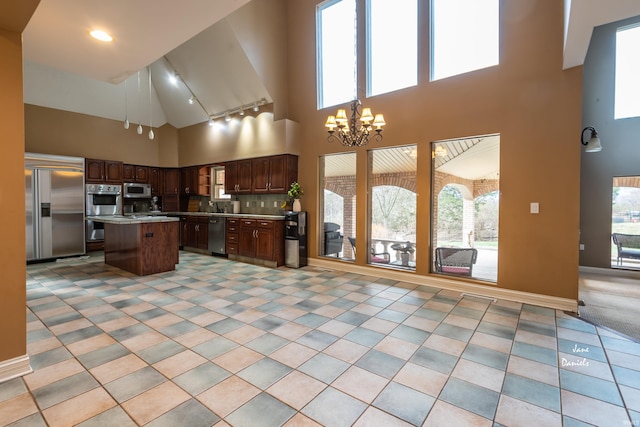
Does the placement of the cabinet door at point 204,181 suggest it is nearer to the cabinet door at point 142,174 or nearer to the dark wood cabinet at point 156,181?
the dark wood cabinet at point 156,181

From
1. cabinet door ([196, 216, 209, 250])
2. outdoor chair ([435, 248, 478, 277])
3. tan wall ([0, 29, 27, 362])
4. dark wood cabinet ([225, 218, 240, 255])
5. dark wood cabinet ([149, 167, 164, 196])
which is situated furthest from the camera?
dark wood cabinet ([149, 167, 164, 196])

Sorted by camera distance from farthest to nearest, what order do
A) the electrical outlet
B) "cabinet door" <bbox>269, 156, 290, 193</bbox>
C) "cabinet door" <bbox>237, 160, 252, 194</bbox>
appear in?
"cabinet door" <bbox>237, 160, 252, 194</bbox>
"cabinet door" <bbox>269, 156, 290, 193</bbox>
the electrical outlet

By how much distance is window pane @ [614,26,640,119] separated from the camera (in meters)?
5.25

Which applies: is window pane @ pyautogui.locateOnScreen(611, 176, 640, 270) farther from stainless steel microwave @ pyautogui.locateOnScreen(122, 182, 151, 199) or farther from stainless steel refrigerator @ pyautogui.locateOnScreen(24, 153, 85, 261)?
stainless steel refrigerator @ pyautogui.locateOnScreen(24, 153, 85, 261)

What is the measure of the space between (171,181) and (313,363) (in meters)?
7.73

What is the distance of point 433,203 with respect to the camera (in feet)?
15.4

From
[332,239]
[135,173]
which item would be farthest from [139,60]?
[135,173]

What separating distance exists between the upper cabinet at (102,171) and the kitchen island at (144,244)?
7.08ft

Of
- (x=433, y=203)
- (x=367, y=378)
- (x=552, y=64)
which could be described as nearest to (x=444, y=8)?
(x=552, y=64)

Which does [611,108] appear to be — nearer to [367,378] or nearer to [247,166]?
[367,378]

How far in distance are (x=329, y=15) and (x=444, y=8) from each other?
2.26 metres

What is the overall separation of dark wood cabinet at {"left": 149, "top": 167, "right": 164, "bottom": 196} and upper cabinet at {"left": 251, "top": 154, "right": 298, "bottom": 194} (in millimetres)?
3486

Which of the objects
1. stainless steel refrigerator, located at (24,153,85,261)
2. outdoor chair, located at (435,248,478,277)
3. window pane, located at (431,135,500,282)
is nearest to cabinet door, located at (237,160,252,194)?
stainless steel refrigerator, located at (24,153,85,261)

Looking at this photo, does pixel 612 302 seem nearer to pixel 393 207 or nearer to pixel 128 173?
pixel 393 207
